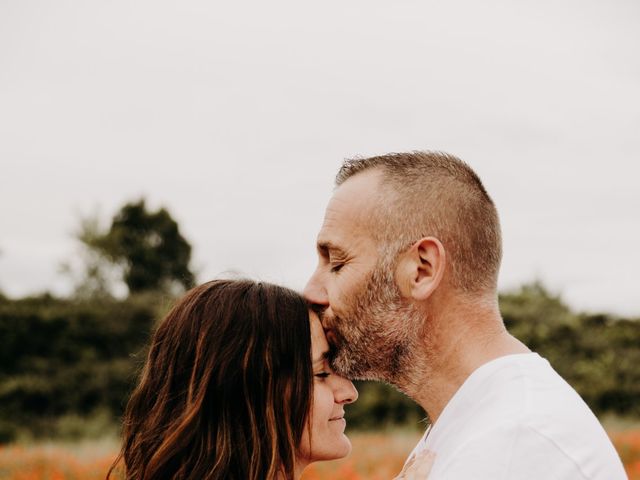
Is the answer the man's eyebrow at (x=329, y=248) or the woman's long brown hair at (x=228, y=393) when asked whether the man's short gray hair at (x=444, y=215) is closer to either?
the man's eyebrow at (x=329, y=248)

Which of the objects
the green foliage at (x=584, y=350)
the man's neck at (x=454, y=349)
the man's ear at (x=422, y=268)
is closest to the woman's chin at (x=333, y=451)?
the man's neck at (x=454, y=349)

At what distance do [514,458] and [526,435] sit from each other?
0.25 feet

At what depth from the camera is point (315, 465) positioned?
722cm

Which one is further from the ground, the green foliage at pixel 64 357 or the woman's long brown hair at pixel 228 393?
the woman's long brown hair at pixel 228 393

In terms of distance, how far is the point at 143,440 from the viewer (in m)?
3.33

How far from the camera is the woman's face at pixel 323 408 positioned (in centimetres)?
336

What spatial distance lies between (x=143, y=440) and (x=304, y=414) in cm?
71

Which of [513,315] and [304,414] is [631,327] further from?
[304,414]

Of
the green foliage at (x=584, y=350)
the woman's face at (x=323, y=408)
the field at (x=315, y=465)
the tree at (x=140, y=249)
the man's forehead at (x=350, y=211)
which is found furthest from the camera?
the tree at (x=140, y=249)

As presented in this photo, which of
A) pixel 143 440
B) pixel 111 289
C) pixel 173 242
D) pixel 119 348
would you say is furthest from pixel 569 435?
pixel 173 242

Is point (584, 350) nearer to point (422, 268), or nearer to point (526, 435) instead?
point (422, 268)

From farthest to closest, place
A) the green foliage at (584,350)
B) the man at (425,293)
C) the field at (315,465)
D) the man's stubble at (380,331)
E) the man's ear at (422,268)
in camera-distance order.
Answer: the green foliage at (584,350)
the field at (315,465)
the man's stubble at (380,331)
the man's ear at (422,268)
the man at (425,293)

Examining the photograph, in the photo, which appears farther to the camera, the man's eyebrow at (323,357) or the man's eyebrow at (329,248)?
the man's eyebrow at (323,357)

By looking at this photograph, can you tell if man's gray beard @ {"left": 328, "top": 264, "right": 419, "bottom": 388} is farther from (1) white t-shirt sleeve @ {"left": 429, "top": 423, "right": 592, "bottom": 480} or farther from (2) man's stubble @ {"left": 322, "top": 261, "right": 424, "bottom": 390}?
(1) white t-shirt sleeve @ {"left": 429, "top": 423, "right": 592, "bottom": 480}
